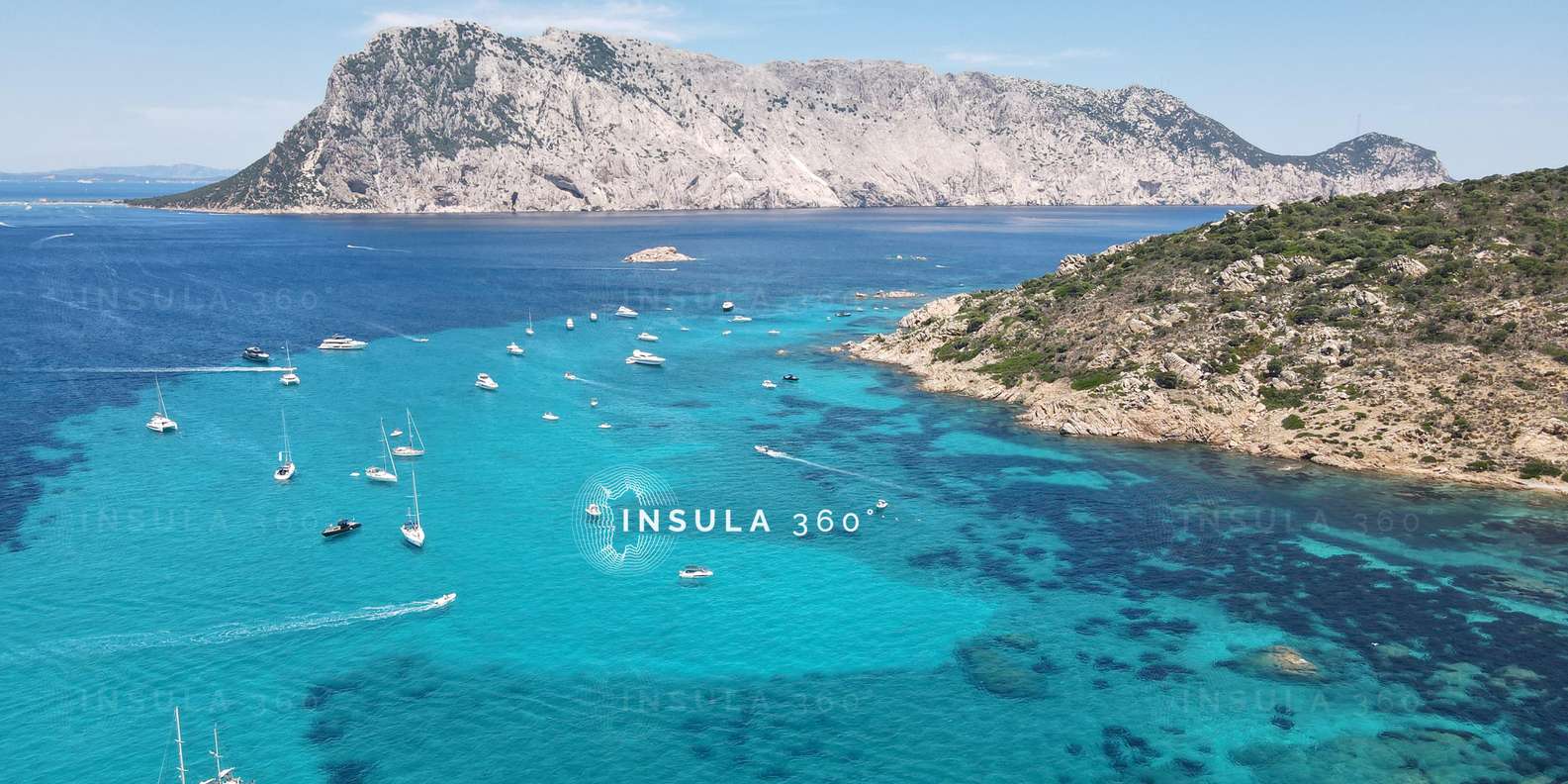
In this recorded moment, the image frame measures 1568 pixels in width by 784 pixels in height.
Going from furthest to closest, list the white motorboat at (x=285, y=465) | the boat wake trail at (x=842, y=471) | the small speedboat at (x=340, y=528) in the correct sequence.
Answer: the boat wake trail at (x=842, y=471) → the white motorboat at (x=285, y=465) → the small speedboat at (x=340, y=528)

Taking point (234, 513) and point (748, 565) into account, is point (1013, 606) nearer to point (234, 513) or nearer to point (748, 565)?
point (748, 565)

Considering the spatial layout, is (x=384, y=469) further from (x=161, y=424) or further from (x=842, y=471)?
(x=842, y=471)

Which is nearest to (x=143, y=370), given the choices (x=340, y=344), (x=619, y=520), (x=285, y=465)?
(x=340, y=344)

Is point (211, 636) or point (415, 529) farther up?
point (415, 529)

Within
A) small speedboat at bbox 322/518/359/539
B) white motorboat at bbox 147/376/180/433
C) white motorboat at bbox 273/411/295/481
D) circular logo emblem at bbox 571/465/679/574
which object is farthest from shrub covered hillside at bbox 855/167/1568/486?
white motorboat at bbox 147/376/180/433

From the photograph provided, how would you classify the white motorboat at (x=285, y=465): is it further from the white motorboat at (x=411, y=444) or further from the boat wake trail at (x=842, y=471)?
the boat wake trail at (x=842, y=471)

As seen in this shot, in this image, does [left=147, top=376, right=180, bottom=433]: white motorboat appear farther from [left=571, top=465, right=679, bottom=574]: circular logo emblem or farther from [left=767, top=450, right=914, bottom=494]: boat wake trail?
[left=767, top=450, right=914, bottom=494]: boat wake trail

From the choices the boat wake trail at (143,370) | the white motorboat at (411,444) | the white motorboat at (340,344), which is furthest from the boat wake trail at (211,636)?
the white motorboat at (340,344)
